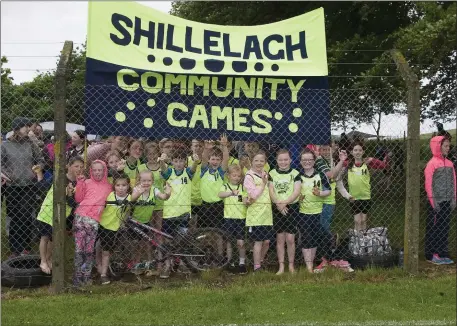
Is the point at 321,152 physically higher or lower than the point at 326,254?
higher

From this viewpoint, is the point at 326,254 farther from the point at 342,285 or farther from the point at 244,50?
the point at 244,50

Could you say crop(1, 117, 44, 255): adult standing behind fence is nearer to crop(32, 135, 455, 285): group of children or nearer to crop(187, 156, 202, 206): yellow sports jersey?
crop(32, 135, 455, 285): group of children

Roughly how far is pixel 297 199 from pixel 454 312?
7.01ft

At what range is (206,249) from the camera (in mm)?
6711

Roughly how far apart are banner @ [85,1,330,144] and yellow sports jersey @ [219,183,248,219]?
2.01 feet

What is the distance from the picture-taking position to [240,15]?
12.3m

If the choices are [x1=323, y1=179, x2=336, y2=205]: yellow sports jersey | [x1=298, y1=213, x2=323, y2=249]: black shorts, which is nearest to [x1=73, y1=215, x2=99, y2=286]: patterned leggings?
[x1=298, y1=213, x2=323, y2=249]: black shorts

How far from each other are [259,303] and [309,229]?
1.36m

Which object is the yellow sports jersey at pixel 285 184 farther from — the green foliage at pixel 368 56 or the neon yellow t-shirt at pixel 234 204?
the green foliage at pixel 368 56

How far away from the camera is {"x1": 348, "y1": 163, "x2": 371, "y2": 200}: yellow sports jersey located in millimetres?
7320

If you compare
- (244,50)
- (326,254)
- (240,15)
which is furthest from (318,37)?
(240,15)

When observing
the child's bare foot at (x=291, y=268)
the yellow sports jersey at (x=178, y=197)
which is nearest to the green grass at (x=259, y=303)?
the child's bare foot at (x=291, y=268)

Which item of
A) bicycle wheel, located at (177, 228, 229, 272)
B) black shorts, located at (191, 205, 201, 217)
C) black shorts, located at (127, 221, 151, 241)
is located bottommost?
bicycle wheel, located at (177, 228, 229, 272)

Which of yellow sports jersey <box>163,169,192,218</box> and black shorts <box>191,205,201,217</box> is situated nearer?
yellow sports jersey <box>163,169,192,218</box>
